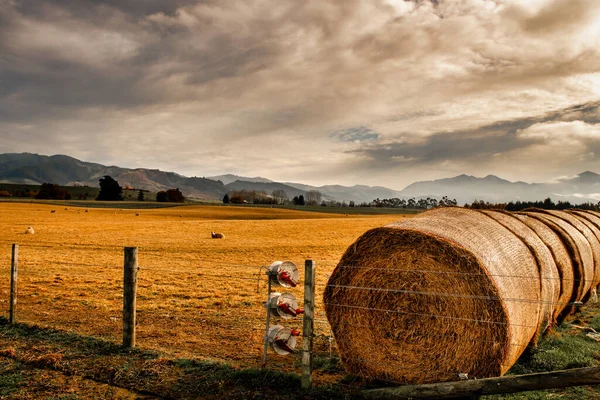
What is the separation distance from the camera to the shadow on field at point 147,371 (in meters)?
5.87

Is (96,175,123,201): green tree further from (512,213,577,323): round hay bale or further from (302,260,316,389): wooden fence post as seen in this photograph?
(302,260,316,389): wooden fence post

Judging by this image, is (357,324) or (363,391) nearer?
(363,391)

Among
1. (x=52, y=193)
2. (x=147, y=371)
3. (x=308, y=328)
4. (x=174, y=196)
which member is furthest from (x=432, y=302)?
(x=52, y=193)

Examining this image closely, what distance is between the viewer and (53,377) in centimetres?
627

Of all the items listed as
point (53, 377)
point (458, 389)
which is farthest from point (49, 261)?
point (458, 389)

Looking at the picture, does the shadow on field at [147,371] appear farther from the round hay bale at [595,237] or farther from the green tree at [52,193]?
the green tree at [52,193]

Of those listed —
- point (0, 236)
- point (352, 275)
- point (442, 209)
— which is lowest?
point (0, 236)

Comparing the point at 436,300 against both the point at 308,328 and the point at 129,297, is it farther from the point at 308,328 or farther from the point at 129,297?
the point at 129,297

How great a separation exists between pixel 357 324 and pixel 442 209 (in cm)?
278

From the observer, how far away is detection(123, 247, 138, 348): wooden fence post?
751 cm

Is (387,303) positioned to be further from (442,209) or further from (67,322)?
(67,322)

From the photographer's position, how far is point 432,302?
6.14 m

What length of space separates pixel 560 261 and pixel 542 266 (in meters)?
1.79

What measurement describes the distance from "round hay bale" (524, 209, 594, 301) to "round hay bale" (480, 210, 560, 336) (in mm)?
1637
